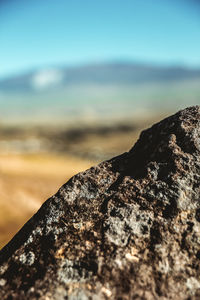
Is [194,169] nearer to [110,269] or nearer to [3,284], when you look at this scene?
[110,269]

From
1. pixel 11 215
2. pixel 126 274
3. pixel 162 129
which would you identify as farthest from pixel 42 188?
pixel 126 274

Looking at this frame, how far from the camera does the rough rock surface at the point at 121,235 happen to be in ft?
12.9

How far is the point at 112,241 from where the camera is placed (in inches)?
171

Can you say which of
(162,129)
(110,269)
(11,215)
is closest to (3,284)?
(110,269)

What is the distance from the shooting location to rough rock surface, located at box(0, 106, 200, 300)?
155 inches

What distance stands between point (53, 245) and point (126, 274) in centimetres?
98

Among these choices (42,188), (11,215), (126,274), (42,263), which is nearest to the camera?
(126,274)

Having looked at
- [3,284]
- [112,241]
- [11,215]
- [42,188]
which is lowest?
[112,241]

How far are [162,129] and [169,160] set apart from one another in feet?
2.66

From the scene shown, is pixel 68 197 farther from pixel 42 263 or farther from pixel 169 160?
pixel 169 160

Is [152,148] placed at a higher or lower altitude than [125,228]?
higher

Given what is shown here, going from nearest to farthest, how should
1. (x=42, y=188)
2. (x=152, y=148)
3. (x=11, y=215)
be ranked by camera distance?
1. (x=152, y=148)
2. (x=11, y=215)
3. (x=42, y=188)

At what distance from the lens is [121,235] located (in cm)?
441

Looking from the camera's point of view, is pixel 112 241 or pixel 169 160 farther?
pixel 169 160
